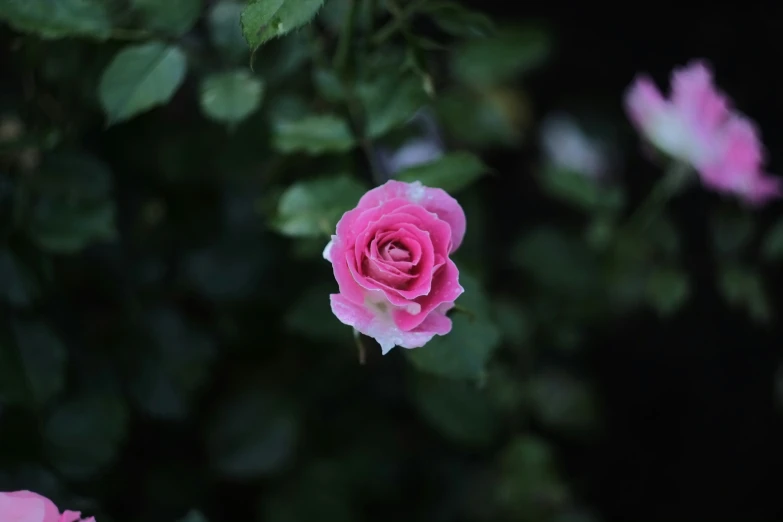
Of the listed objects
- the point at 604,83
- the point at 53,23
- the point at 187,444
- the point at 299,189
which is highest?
the point at 53,23

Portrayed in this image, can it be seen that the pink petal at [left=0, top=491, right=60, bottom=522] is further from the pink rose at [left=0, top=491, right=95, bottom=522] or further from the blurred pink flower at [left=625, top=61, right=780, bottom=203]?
the blurred pink flower at [left=625, top=61, right=780, bottom=203]

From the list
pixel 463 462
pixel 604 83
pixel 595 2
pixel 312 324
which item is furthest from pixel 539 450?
pixel 595 2

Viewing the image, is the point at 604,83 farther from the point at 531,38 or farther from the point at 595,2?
the point at 531,38

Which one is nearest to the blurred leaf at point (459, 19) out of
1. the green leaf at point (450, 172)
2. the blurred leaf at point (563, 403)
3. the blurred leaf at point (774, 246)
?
the green leaf at point (450, 172)

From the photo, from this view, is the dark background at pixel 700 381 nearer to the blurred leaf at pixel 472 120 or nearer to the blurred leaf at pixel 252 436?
the blurred leaf at pixel 472 120

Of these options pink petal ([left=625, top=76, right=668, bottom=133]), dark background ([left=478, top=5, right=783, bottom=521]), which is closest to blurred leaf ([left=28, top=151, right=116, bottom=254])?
pink petal ([left=625, top=76, right=668, bottom=133])

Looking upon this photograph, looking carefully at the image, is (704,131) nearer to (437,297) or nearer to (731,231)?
(731,231)
